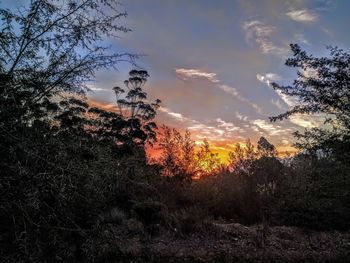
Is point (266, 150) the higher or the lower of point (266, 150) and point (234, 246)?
the higher

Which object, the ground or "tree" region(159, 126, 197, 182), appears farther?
"tree" region(159, 126, 197, 182)

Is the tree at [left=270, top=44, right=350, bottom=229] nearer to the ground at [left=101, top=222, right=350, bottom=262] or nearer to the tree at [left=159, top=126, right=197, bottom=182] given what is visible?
the ground at [left=101, top=222, right=350, bottom=262]

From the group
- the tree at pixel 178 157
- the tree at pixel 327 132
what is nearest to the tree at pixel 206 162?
the tree at pixel 178 157

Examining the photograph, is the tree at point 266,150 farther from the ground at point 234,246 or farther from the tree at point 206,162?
the ground at point 234,246

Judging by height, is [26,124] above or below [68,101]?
below

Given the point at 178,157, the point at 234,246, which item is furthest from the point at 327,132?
the point at 178,157

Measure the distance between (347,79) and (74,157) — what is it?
938cm

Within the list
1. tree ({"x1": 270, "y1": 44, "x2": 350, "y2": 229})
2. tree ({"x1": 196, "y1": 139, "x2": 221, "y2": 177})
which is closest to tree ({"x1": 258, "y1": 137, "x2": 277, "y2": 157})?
tree ({"x1": 196, "y1": 139, "x2": 221, "y2": 177})

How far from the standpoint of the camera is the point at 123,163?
14.7ft

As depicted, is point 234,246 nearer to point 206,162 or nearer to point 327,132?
point 327,132

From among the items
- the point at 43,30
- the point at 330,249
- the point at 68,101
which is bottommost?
the point at 330,249

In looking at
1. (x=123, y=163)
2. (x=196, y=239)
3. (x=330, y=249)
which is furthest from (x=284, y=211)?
(x=123, y=163)

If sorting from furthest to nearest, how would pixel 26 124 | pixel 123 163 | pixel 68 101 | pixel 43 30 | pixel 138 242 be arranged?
pixel 138 242, pixel 123 163, pixel 68 101, pixel 43 30, pixel 26 124

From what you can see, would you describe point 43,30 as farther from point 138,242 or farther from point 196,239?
point 196,239
